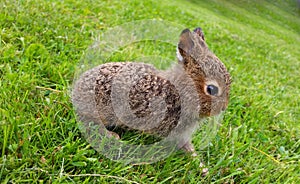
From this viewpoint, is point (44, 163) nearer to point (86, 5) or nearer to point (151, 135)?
point (151, 135)

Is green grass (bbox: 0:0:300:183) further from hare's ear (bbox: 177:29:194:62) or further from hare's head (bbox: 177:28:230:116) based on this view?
hare's ear (bbox: 177:29:194:62)

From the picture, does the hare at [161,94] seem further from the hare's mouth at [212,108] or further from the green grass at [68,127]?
the green grass at [68,127]

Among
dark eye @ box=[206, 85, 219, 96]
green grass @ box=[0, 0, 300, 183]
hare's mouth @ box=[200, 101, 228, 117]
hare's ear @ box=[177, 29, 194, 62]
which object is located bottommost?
green grass @ box=[0, 0, 300, 183]

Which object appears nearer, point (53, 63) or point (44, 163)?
point (44, 163)

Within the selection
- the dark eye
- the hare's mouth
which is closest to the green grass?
the hare's mouth

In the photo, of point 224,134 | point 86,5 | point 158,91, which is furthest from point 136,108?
point 86,5

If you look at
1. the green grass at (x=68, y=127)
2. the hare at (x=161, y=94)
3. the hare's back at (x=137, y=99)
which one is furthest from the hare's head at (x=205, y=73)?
the green grass at (x=68, y=127)

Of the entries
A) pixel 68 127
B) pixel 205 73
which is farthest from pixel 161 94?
pixel 68 127
